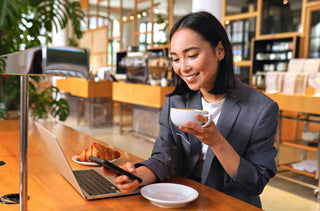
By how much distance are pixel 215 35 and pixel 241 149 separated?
1.39ft

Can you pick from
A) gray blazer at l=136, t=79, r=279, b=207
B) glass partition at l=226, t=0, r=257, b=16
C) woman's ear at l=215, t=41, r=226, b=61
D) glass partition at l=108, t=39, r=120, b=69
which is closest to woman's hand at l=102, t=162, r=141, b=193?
gray blazer at l=136, t=79, r=279, b=207

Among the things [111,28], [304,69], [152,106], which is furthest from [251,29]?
[111,28]

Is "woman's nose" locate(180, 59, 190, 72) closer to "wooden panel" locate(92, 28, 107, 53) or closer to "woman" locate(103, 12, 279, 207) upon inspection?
"woman" locate(103, 12, 279, 207)

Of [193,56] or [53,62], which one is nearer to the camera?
[53,62]

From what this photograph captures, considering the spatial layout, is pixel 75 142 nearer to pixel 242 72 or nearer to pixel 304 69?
pixel 304 69

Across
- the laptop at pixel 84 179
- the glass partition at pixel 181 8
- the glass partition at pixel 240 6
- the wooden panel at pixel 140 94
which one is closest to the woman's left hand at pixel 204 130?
the laptop at pixel 84 179

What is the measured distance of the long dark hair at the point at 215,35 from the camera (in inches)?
45.5

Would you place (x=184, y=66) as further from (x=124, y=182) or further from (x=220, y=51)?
(x=124, y=182)

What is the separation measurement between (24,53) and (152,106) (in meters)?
4.73

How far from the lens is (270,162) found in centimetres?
114

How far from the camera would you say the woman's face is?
3.74 feet

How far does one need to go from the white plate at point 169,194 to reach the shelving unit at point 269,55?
19.2ft

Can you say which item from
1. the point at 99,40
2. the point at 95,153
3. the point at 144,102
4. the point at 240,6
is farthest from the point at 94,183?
the point at 99,40

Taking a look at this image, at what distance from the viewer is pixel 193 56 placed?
1.14 meters
